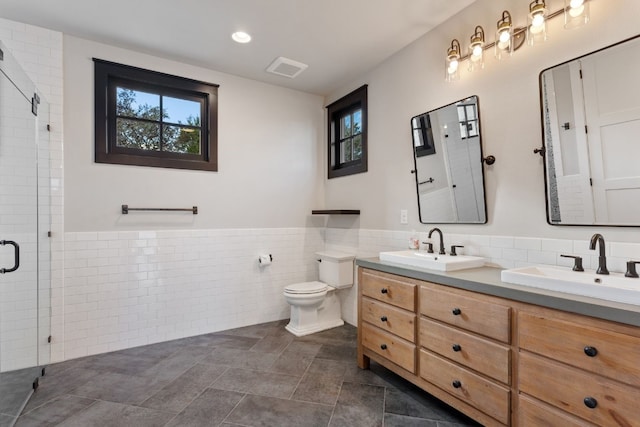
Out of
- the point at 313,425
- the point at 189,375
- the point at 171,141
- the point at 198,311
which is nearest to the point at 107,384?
the point at 189,375

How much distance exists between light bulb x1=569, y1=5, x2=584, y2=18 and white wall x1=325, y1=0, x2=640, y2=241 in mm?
57

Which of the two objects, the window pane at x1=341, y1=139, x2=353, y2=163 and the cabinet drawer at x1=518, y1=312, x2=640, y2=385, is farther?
the window pane at x1=341, y1=139, x2=353, y2=163

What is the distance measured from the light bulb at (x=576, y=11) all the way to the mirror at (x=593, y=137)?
22 cm

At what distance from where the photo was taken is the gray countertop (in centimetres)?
112

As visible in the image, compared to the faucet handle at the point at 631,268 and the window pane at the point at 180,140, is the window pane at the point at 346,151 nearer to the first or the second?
the window pane at the point at 180,140

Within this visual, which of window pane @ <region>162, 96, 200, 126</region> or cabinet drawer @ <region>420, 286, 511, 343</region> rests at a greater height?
window pane @ <region>162, 96, 200, 126</region>

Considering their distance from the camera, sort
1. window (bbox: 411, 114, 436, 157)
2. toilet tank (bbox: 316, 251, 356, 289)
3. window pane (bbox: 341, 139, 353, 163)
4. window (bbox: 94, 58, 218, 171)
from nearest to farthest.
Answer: window (bbox: 411, 114, 436, 157) → window (bbox: 94, 58, 218, 171) → toilet tank (bbox: 316, 251, 356, 289) → window pane (bbox: 341, 139, 353, 163)

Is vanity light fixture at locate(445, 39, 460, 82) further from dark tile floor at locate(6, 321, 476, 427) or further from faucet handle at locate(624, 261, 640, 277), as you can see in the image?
dark tile floor at locate(6, 321, 476, 427)

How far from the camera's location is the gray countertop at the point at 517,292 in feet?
3.66

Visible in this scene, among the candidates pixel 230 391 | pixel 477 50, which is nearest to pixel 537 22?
pixel 477 50

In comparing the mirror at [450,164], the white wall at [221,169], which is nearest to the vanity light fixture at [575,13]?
the mirror at [450,164]

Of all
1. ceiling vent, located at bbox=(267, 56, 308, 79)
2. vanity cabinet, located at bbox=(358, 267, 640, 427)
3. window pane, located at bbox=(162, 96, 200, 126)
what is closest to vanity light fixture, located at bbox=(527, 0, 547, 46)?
vanity cabinet, located at bbox=(358, 267, 640, 427)

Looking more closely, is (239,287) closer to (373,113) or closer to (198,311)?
(198,311)

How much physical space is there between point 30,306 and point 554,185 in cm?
342
